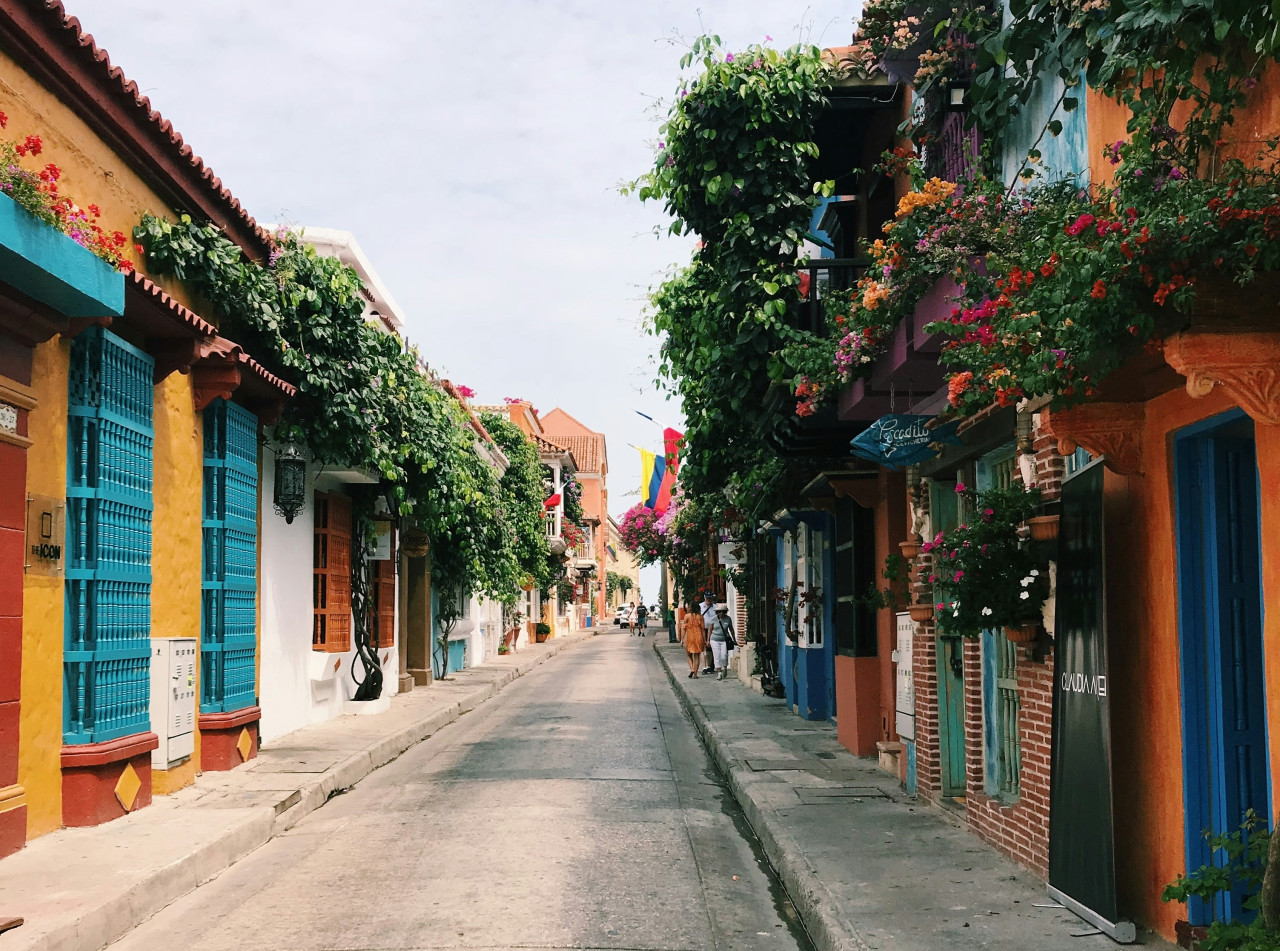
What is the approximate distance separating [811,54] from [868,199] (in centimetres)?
220

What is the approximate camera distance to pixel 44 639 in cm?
876

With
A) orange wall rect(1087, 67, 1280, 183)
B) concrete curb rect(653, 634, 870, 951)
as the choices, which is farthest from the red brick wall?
orange wall rect(1087, 67, 1280, 183)

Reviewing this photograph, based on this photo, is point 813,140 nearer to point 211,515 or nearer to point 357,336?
point 357,336

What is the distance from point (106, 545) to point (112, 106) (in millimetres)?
3640

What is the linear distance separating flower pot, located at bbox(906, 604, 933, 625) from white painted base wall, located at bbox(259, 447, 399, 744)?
7.92 m

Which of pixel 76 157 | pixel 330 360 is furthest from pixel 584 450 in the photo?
pixel 76 157

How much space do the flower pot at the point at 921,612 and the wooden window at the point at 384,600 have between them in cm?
1244

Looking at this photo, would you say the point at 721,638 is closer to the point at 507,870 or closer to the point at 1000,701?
the point at 1000,701

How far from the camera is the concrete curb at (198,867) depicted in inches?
246

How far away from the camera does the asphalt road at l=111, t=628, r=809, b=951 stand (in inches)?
263

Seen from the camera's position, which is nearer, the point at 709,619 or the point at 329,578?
the point at 329,578

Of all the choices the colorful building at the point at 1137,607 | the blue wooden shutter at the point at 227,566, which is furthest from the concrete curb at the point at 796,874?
the blue wooden shutter at the point at 227,566

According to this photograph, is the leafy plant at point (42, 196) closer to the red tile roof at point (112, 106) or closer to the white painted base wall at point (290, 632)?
the red tile roof at point (112, 106)

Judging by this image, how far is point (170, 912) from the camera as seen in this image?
24.2ft
